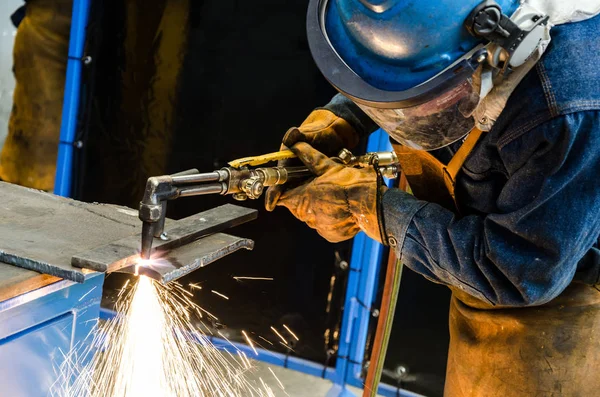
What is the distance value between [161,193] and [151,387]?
91cm

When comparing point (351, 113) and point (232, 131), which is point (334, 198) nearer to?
point (351, 113)

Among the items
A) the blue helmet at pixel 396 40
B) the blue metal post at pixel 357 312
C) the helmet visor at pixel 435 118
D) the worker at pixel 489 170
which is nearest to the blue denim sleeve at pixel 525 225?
the worker at pixel 489 170

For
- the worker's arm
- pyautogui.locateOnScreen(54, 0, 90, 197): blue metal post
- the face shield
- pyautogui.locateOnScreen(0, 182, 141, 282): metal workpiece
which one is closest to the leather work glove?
the worker's arm

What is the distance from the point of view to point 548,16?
1483 millimetres

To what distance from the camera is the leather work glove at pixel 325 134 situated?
210 centimetres

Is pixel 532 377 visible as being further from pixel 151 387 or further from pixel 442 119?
pixel 151 387

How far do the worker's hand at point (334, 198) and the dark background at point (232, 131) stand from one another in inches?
A: 55.9

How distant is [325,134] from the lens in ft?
7.16

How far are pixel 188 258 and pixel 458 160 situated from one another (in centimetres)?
73

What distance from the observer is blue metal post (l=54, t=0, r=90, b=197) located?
352cm

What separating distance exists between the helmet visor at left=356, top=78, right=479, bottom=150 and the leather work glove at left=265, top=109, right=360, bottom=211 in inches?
17.8

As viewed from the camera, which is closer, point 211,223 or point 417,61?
point 417,61

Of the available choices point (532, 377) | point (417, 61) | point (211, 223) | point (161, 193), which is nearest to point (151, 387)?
point (211, 223)

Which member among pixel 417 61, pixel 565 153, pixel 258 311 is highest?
pixel 417 61
